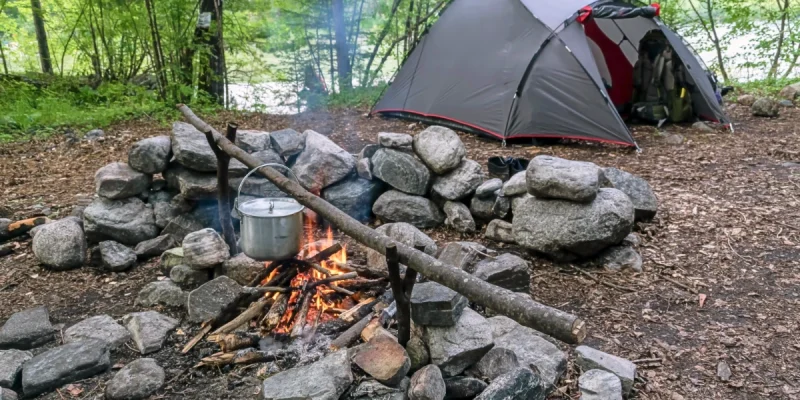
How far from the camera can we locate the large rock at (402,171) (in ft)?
15.0

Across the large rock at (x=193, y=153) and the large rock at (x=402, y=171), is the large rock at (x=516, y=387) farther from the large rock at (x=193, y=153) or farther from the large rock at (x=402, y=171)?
the large rock at (x=193, y=153)

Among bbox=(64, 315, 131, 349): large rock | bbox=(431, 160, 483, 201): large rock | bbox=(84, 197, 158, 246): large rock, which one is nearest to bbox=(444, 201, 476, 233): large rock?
bbox=(431, 160, 483, 201): large rock

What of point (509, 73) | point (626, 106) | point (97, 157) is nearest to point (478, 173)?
point (509, 73)

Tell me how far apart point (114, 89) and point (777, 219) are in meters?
9.01

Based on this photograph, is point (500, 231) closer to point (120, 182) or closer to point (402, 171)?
point (402, 171)

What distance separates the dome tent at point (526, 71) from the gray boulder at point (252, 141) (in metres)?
3.47

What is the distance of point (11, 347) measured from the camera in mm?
3031

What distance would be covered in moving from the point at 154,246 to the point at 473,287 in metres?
2.82

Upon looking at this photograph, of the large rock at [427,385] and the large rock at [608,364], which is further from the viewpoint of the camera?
the large rock at [608,364]

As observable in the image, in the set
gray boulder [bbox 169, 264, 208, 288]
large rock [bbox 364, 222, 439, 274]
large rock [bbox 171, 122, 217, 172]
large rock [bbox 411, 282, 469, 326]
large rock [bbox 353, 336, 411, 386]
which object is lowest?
gray boulder [bbox 169, 264, 208, 288]

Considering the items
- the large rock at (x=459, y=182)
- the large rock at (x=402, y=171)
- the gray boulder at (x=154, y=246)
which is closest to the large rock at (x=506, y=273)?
the large rock at (x=459, y=182)

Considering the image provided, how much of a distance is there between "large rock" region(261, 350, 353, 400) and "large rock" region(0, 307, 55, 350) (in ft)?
4.86

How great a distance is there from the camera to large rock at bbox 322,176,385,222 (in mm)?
4656

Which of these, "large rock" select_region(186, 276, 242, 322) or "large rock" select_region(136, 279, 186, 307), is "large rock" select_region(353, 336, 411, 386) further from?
"large rock" select_region(136, 279, 186, 307)
